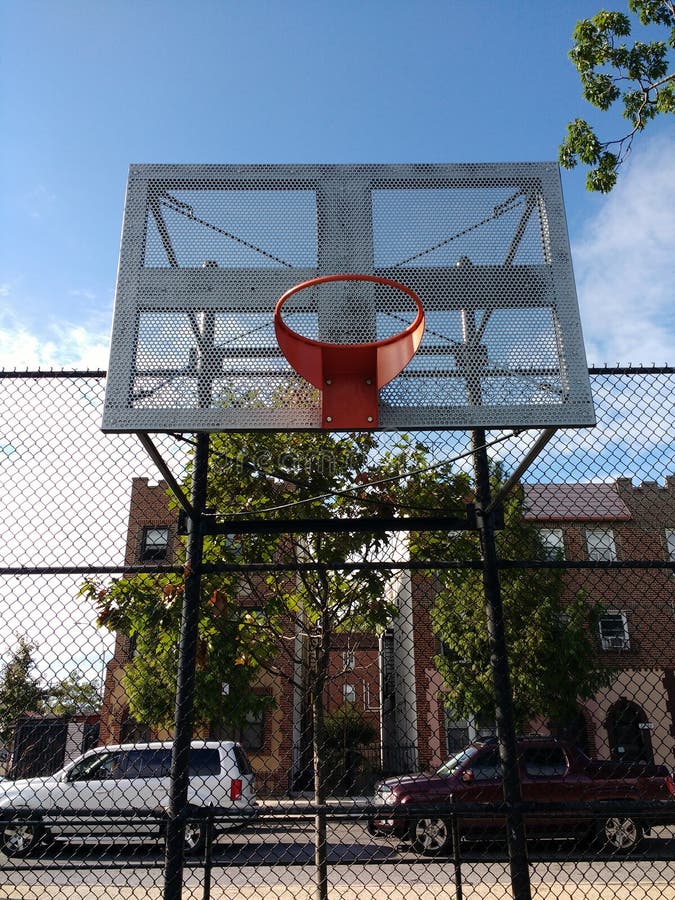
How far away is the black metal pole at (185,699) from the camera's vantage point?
3064 mm

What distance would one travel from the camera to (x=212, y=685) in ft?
22.6

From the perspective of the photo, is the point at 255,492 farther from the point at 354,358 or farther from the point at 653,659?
the point at 653,659

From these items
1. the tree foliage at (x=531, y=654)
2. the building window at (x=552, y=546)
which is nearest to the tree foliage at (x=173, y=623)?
the building window at (x=552, y=546)

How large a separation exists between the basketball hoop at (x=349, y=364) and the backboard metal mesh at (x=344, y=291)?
8 centimetres

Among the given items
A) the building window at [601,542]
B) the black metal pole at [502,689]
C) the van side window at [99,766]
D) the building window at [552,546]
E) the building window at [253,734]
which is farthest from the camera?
the building window at [253,734]

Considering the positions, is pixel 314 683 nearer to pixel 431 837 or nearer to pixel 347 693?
pixel 431 837

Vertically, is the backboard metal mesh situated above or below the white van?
above

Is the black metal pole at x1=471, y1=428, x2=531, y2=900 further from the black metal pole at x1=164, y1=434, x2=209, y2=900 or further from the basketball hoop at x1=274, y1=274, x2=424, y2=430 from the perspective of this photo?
the black metal pole at x1=164, y1=434, x2=209, y2=900

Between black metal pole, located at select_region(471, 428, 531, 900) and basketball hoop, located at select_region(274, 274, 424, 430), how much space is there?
1.70 feet

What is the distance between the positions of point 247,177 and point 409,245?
0.97 metres

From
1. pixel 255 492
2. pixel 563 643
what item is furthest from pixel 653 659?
pixel 255 492

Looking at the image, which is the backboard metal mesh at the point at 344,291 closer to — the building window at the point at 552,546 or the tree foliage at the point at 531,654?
the building window at the point at 552,546

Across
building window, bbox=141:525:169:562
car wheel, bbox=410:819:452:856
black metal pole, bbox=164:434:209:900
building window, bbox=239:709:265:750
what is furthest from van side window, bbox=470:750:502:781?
building window, bbox=239:709:265:750

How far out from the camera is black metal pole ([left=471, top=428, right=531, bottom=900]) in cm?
305
